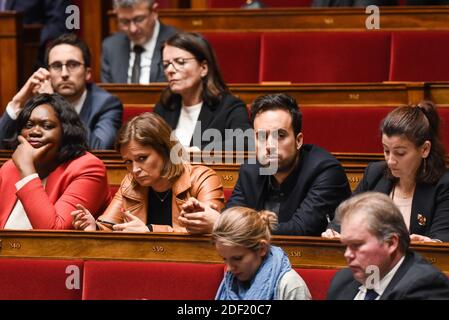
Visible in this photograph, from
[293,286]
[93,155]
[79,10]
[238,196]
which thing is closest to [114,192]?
[93,155]

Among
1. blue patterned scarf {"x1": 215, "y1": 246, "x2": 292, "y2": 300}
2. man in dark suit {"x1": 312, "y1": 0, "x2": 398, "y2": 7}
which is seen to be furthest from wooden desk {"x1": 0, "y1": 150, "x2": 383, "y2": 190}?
man in dark suit {"x1": 312, "y1": 0, "x2": 398, "y2": 7}

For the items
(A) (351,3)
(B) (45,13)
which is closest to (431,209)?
(A) (351,3)

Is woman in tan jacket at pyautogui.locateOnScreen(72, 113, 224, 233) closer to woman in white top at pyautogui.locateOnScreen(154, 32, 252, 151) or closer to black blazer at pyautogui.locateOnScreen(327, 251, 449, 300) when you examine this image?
woman in white top at pyautogui.locateOnScreen(154, 32, 252, 151)

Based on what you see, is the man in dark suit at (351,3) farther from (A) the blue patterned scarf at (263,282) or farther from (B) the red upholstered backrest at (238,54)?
(A) the blue patterned scarf at (263,282)

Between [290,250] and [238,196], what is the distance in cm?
18

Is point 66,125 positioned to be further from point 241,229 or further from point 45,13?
point 45,13

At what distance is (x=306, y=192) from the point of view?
1.22 metres

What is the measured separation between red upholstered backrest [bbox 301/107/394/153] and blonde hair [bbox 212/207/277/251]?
0.57 metres

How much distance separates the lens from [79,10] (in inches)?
85.4

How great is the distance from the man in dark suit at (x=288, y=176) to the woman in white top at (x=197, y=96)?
27 cm

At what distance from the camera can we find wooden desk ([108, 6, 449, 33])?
176 cm

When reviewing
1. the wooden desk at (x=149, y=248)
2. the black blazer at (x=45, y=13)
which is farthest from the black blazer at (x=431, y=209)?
the black blazer at (x=45, y=13)

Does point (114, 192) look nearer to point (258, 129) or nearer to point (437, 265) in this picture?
point (258, 129)

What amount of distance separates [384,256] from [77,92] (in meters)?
0.82
